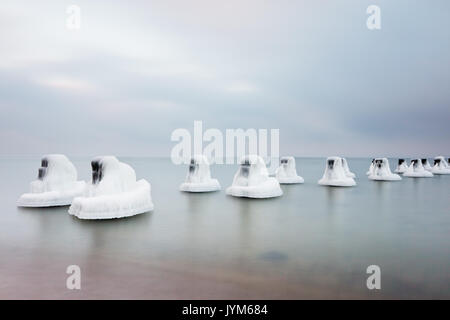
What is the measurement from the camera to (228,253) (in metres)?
7.32

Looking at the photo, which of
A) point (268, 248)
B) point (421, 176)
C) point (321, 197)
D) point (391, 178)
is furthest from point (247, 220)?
point (421, 176)

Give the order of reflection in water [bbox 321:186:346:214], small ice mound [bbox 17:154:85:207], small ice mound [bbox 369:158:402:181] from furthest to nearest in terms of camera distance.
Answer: small ice mound [bbox 369:158:402:181] → reflection in water [bbox 321:186:346:214] → small ice mound [bbox 17:154:85:207]

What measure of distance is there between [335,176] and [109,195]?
1812cm

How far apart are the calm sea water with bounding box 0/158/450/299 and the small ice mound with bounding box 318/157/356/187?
8.88 meters

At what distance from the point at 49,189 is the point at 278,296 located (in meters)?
12.5

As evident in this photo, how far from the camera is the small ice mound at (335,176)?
22.2 m

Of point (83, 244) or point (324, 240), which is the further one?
point (324, 240)

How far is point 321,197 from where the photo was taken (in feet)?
56.9

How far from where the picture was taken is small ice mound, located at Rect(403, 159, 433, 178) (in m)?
33.5
